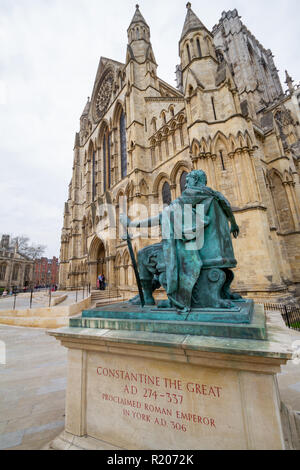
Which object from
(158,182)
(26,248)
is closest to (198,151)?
(158,182)

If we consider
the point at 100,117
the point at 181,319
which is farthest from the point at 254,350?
the point at 100,117

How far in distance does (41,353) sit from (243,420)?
5.20m

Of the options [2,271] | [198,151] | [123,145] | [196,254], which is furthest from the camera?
[2,271]

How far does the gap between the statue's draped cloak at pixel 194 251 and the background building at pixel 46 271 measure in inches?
3088

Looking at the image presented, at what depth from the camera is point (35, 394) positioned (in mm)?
2914

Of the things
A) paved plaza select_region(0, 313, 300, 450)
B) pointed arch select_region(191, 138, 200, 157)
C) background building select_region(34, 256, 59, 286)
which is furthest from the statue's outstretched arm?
background building select_region(34, 256, 59, 286)

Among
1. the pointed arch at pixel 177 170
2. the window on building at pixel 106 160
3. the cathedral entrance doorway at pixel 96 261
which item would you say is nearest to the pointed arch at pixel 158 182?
the pointed arch at pixel 177 170

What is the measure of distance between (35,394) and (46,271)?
261ft

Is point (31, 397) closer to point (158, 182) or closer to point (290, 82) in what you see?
point (158, 182)

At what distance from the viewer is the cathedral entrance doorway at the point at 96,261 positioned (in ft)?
70.5

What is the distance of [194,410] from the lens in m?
1.52

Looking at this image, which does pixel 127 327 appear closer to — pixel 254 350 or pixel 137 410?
pixel 137 410

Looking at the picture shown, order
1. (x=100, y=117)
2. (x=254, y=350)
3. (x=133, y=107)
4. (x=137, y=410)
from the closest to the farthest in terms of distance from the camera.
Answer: (x=254, y=350)
(x=137, y=410)
(x=133, y=107)
(x=100, y=117)

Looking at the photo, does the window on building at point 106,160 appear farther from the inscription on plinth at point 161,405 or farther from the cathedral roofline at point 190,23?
the inscription on plinth at point 161,405
